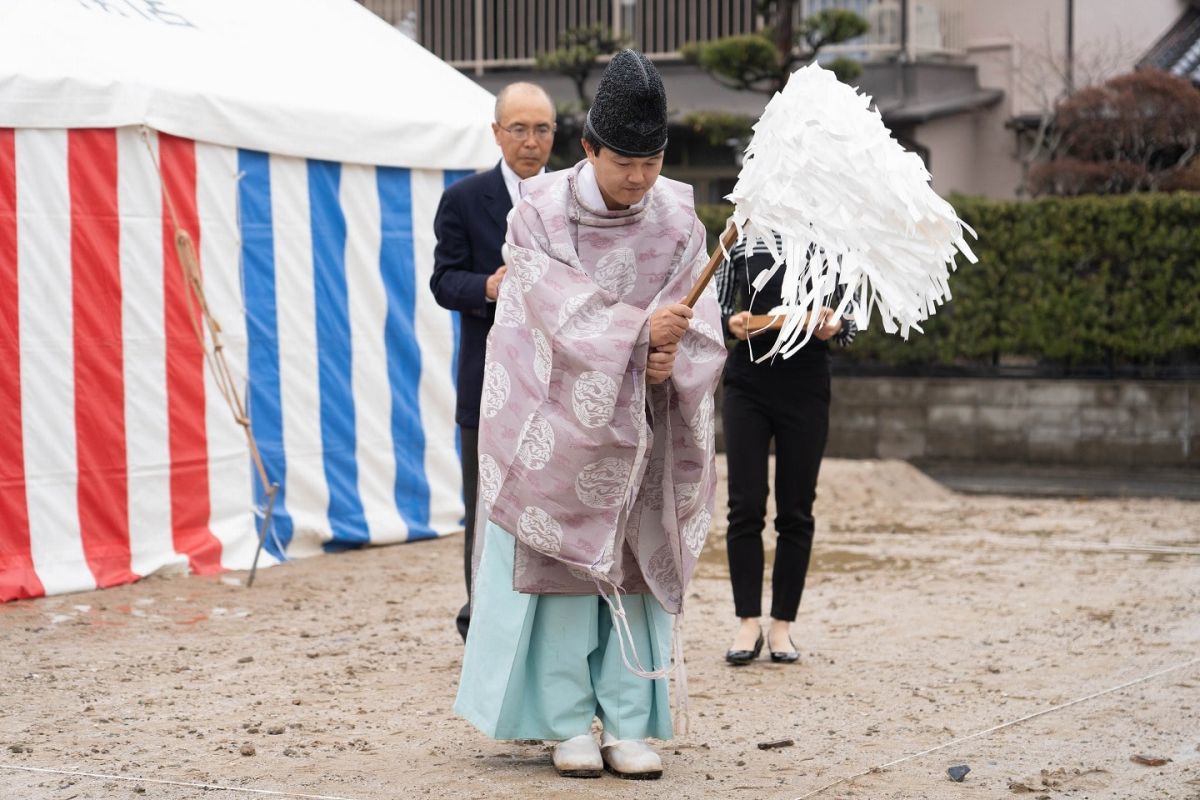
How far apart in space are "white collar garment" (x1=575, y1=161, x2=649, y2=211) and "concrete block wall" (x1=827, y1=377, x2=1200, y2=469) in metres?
9.23

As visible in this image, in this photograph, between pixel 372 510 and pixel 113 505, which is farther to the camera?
pixel 372 510

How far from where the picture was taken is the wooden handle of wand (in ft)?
11.6

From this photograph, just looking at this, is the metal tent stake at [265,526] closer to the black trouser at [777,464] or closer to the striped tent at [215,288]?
the striped tent at [215,288]

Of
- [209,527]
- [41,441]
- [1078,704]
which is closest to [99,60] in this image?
[41,441]

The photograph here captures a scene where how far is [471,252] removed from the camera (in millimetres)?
5113

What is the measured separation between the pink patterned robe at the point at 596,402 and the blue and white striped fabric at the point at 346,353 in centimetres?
385

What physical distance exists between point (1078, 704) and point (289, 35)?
549cm

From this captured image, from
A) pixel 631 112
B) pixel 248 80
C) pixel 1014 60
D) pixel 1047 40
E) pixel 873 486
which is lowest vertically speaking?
pixel 873 486

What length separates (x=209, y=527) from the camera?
287 inches

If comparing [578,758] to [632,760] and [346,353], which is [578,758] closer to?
[632,760]

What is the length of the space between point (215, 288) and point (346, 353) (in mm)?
871

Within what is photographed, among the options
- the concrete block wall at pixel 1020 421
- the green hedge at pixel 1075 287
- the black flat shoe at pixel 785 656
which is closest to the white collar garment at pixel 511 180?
the black flat shoe at pixel 785 656

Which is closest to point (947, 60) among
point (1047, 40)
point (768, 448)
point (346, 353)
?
point (1047, 40)

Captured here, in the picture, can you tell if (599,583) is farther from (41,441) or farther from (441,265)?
(41,441)
